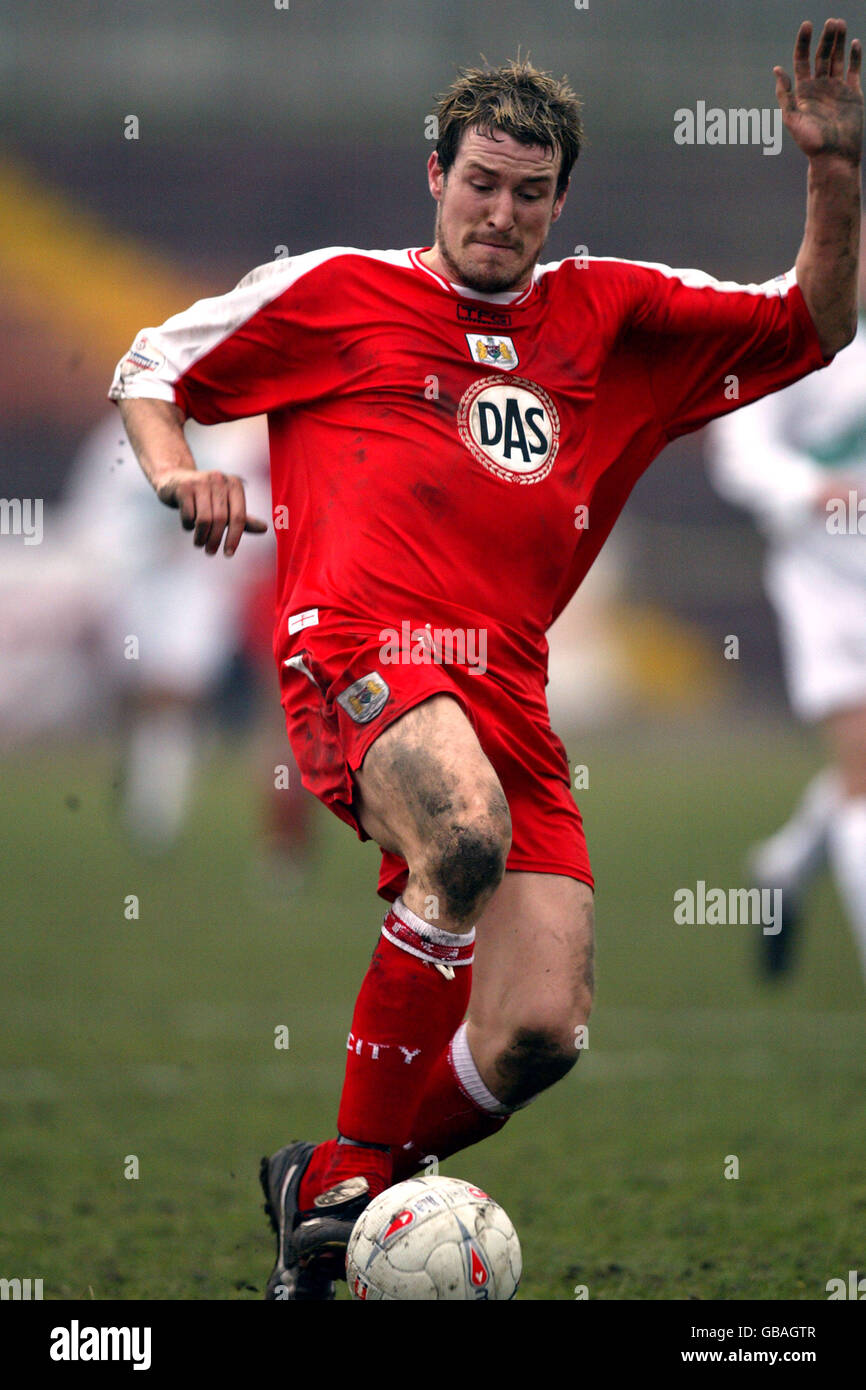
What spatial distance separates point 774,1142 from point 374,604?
225 centimetres

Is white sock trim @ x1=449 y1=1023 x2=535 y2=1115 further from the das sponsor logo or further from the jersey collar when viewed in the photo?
the jersey collar

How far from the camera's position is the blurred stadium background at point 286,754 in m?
4.22

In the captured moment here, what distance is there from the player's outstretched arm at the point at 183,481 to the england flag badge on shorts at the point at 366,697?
32 centimetres

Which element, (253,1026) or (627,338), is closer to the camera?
(627,338)

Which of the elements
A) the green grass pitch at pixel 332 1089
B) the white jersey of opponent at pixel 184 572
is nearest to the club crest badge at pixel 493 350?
the green grass pitch at pixel 332 1089

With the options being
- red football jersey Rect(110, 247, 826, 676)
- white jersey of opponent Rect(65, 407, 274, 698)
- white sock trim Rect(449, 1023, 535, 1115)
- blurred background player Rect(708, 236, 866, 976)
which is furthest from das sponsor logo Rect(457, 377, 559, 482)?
white jersey of opponent Rect(65, 407, 274, 698)

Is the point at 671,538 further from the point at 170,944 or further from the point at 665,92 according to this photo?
the point at 170,944

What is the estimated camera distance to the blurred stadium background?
422 cm

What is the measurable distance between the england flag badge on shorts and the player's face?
0.88 m

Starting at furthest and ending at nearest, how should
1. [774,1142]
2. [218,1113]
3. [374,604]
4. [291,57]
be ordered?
[291,57] < [218,1113] < [774,1142] < [374,604]

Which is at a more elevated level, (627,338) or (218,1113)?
(627,338)

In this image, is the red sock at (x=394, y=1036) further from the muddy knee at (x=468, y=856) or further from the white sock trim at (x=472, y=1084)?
the white sock trim at (x=472, y=1084)

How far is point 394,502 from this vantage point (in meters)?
3.37

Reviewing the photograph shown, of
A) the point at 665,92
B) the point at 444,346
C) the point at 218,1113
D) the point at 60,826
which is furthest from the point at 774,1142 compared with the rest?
the point at 665,92
